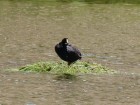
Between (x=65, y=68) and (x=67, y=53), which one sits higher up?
(x=67, y=53)

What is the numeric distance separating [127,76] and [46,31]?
1469 centimetres

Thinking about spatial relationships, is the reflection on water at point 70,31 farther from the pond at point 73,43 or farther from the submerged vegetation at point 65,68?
the submerged vegetation at point 65,68

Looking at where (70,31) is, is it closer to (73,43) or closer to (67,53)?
(73,43)

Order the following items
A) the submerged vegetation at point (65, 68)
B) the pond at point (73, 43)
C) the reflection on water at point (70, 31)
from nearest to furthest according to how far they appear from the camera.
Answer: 1. the pond at point (73, 43)
2. the submerged vegetation at point (65, 68)
3. the reflection on water at point (70, 31)

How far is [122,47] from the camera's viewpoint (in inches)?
1177

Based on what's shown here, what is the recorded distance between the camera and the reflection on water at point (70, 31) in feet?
84.5

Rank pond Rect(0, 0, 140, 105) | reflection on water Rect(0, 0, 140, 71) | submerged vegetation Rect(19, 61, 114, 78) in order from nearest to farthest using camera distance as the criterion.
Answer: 1. pond Rect(0, 0, 140, 105)
2. submerged vegetation Rect(19, 61, 114, 78)
3. reflection on water Rect(0, 0, 140, 71)

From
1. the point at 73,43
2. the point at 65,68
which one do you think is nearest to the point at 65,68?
the point at 65,68

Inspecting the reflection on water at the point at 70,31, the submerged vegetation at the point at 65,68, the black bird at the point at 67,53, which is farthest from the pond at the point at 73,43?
the black bird at the point at 67,53

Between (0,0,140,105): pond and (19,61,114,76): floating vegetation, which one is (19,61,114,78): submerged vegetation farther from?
(0,0,140,105): pond

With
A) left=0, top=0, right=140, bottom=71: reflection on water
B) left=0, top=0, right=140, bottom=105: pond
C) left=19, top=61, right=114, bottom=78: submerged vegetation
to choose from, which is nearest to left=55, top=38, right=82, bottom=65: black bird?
left=19, top=61, right=114, bottom=78: submerged vegetation

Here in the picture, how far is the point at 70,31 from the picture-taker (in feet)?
119

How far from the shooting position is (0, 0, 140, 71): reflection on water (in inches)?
1014

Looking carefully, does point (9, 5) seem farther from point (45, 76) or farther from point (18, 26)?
point (45, 76)
